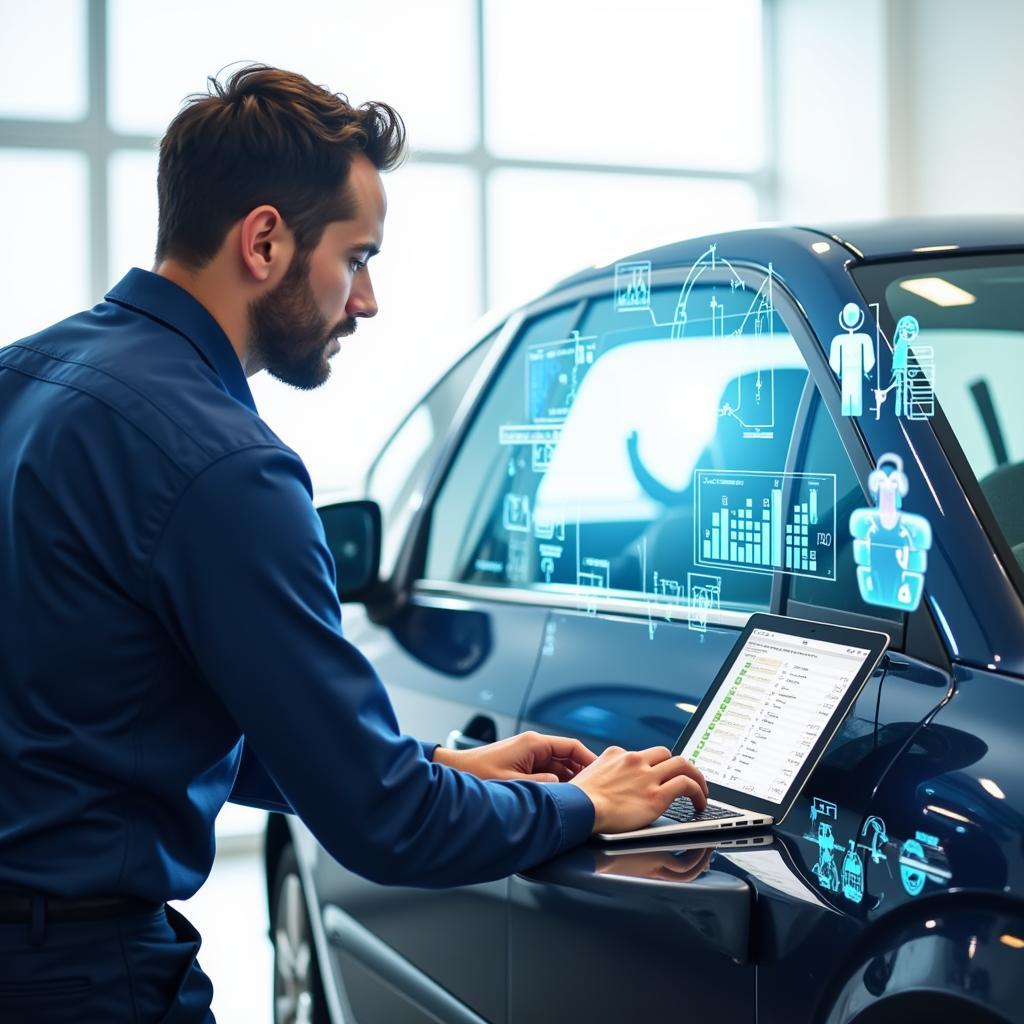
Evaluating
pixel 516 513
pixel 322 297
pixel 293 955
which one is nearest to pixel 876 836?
pixel 322 297

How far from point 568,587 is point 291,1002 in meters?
1.26

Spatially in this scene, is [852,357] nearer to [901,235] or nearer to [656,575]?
[901,235]

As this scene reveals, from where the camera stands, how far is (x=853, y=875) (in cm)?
116

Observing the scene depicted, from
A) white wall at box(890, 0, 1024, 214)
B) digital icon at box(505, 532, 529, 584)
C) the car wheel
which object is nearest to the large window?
white wall at box(890, 0, 1024, 214)

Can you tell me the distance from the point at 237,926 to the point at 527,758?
290cm

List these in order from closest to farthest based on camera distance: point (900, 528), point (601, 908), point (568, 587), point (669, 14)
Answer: point (900, 528)
point (601, 908)
point (568, 587)
point (669, 14)

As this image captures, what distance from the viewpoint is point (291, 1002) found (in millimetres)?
2697

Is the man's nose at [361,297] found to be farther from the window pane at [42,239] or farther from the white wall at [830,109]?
the white wall at [830,109]

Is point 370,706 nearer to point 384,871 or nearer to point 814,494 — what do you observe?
point 384,871

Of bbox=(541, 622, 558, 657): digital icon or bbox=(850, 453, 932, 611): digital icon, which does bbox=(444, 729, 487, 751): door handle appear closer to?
bbox=(541, 622, 558, 657): digital icon

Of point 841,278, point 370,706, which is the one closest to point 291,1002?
point 370,706

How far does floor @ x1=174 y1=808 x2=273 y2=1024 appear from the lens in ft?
11.4

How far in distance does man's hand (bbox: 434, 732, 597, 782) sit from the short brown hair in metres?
0.57

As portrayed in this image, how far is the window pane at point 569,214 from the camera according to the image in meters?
5.95
